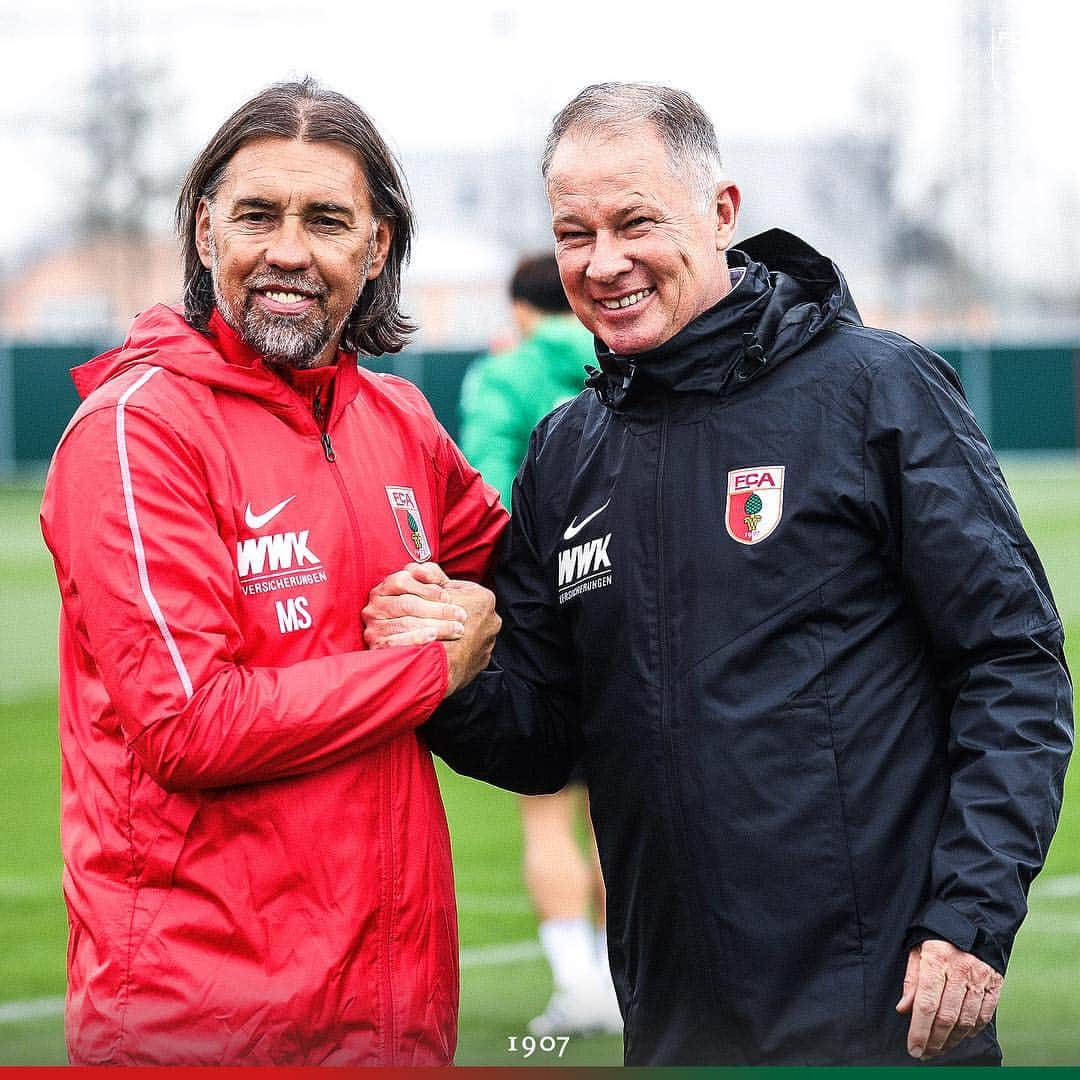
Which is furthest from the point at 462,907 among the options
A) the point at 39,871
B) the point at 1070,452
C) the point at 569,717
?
the point at 1070,452

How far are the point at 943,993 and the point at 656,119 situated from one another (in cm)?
156

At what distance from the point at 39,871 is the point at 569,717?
16.1ft

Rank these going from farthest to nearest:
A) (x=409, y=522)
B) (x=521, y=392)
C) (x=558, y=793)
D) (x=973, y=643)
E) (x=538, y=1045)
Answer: (x=521, y=392) → (x=558, y=793) → (x=538, y=1045) → (x=409, y=522) → (x=973, y=643)

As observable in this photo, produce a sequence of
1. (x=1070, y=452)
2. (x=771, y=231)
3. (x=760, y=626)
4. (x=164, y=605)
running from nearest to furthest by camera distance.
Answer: (x=164, y=605) < (x=760, y=626) < (x=771, y=231) < (x=1070, y=452)

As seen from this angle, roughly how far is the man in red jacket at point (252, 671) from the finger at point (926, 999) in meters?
0.83

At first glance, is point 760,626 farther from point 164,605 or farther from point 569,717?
point 164,605

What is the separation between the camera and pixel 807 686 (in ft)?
9.50

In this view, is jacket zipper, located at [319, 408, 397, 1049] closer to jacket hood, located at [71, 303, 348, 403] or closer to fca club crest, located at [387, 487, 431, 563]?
fca club crest, located at [387, 487, 431, 563]

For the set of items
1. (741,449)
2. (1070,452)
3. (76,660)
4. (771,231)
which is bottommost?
(1070,452)

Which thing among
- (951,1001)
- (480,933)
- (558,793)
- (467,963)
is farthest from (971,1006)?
(480,933)

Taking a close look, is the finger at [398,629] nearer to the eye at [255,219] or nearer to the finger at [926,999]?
the eye at [255,219]

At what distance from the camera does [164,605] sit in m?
2.75

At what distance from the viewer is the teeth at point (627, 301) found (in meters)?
3.09

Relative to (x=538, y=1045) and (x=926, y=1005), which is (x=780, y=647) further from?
(x=538, y=1045)
